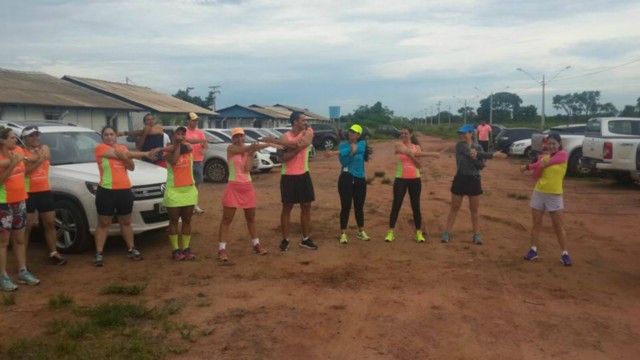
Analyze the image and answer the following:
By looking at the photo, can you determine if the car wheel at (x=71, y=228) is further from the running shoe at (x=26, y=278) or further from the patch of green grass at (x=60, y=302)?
the patch of green grass at (x=60, y=302)

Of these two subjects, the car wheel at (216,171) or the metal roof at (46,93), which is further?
the metal roof at (46,93)

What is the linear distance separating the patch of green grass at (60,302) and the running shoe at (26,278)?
28.4 inches

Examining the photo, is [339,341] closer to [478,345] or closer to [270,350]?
[270,350]

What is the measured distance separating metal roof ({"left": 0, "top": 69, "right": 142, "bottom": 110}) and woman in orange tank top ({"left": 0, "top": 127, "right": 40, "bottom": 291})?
639 inches

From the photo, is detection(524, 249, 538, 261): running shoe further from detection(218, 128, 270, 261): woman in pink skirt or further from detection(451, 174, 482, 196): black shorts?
detection(218, 128, 270, 261): woman in pink skirt

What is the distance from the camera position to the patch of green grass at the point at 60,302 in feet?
15.9

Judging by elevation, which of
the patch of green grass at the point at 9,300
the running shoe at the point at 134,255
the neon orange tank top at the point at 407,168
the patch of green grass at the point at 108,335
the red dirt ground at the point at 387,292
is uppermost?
the neon orange tank top at the point at 407,168

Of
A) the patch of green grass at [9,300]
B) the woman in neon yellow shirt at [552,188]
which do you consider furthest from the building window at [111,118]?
the woman in neon yellow shirt at [552,188]

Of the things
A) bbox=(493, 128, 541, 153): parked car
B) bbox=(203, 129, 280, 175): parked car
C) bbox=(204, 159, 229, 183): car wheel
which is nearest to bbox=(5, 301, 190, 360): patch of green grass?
bbox=(204, 159, 229, 183): car wheel

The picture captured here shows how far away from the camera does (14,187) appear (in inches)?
214

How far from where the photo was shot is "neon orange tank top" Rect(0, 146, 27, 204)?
5.36 m

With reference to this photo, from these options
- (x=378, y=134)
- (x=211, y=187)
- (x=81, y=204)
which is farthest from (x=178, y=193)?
(x=378, y=134)

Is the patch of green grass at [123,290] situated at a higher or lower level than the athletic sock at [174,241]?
lower

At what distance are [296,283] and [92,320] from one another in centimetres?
203
